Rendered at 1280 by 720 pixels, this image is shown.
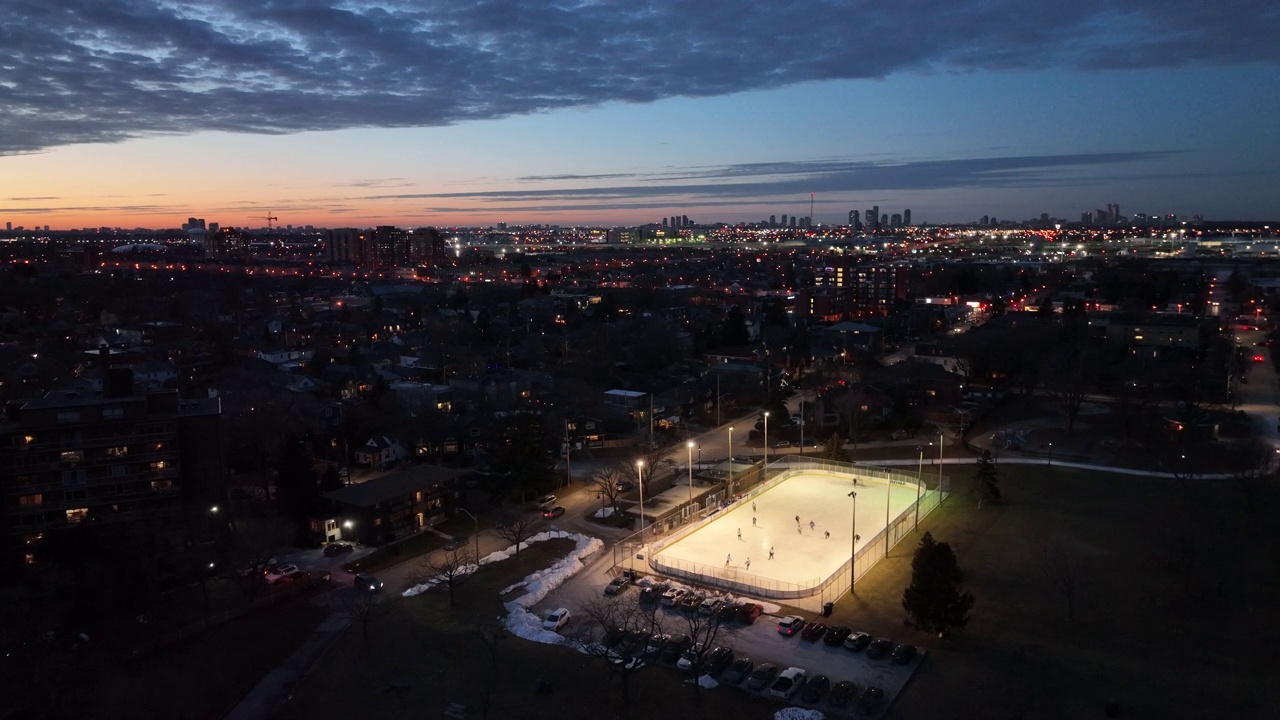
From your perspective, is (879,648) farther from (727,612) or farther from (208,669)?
(208,669)

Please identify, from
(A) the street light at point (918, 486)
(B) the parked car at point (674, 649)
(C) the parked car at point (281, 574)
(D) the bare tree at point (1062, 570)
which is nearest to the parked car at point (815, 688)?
(B) the parked car at point (674, 649)

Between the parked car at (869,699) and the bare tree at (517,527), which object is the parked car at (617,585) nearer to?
the bare tree at (517,527)

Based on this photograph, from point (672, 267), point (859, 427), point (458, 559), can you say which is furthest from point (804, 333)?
point (672, 267)

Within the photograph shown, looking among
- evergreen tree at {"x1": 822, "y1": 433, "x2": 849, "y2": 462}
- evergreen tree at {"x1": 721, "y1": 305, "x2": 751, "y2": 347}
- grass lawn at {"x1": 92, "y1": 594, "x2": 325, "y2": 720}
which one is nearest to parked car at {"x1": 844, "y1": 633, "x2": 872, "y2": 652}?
grass lawn at {"x1": 92, "y1": 594, "x2": 325, "y2": 720}

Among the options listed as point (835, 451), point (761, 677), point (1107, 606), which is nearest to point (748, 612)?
point (761, 677)

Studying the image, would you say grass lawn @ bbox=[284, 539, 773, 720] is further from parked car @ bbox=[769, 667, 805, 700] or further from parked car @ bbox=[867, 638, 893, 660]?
parked car @ bbox=[867, 638, 893, 660]

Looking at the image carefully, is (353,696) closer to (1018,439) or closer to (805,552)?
(805,552)
